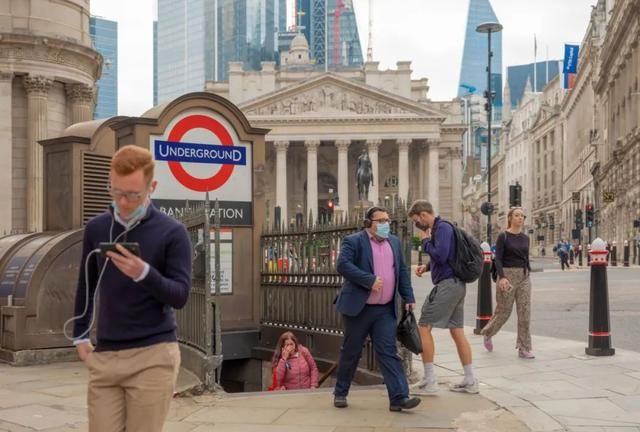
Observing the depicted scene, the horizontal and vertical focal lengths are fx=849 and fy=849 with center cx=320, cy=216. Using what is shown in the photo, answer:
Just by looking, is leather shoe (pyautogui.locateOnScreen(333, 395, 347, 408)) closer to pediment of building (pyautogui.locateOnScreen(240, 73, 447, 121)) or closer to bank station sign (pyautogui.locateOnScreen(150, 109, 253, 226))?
bank station sign (pyautogui.locateOnScreen(150, 109, 253, 226))

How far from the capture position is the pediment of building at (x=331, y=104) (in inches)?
3472

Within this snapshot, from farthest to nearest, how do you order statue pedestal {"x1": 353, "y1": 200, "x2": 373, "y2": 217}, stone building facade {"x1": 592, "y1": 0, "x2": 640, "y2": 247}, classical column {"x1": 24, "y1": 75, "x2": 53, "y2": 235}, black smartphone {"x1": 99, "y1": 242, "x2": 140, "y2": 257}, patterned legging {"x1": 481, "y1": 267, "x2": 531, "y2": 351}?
stone building facade {"x1": 592, "y1": 0, "x2": 640, "y2": 247}
classical column {"x1": 24, "y1": 75, "x2": 53, "y2": 235}
patterned legging {"x1": 481, "y1": 267, "x2": 531, "y2": 351}
statue pedestal {"x1": 353, "y1": 200, "x2": 373, "y2": 217}
black smartphone {"x1": 99, "y1": 242, "x2": 140, "y2": 257}

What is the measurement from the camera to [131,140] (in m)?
9.51

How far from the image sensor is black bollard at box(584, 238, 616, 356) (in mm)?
9547

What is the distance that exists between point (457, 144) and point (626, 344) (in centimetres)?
9091

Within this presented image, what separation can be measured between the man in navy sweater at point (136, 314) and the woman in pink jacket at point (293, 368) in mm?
4968

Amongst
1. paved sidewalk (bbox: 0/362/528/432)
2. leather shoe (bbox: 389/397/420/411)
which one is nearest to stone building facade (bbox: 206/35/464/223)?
paved sidewalk (bbox: 0/362/528/432)

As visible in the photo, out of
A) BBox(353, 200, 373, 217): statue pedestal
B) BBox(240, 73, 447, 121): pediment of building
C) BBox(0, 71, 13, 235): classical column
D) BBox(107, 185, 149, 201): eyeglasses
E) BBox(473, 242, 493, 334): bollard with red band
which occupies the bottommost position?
BBox(473, 242, 493, 334): bollard with red band

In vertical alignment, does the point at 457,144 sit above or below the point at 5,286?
above

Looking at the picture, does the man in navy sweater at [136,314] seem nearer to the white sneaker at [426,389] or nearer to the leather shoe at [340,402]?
the leather shoe at [340,402]

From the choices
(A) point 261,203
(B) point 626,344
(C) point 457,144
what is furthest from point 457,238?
(C) point 457,144

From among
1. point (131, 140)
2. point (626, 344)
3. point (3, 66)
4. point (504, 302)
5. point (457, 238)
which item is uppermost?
point (3, 66)

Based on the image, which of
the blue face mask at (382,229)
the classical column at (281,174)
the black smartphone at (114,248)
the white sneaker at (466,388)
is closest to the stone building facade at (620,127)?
the classical column at (281,174)

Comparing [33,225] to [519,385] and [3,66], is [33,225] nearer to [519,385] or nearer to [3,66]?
[3,66]
